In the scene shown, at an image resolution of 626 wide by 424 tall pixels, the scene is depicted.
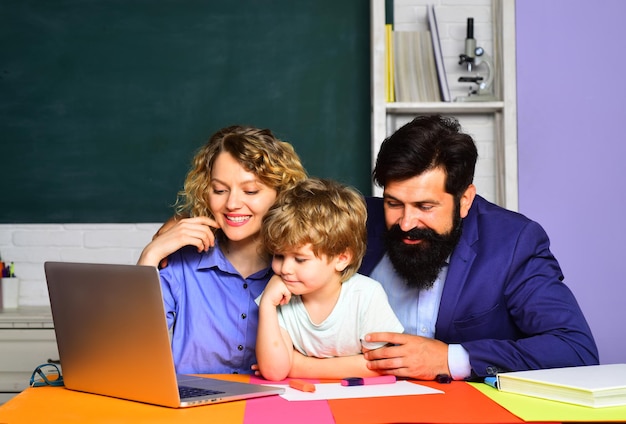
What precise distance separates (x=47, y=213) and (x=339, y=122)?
1400 mm

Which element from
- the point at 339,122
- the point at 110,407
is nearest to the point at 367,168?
the point at 339,122

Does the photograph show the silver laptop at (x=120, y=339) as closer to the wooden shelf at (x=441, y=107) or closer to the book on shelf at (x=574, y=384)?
the book on shelf at (x=574, y=384)

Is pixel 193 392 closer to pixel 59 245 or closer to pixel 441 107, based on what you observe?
pixel 441 107

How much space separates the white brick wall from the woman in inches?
56.2

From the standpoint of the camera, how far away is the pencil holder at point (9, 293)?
3.54 metres

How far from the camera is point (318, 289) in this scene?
6.41 ft

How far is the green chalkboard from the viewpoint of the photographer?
362 centimetres

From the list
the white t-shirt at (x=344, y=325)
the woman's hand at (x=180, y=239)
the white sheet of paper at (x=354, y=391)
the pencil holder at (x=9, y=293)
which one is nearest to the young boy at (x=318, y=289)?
the white t-shirt at (x=344, y=325)

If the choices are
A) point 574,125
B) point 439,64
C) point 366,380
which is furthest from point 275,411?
point 574,125

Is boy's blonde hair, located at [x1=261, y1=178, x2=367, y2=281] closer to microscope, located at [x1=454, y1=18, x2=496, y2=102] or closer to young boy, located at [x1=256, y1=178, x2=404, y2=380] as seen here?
young boy, located at [x1=256, y1=178, x2=404, y2=380]

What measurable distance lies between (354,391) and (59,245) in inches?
92.5

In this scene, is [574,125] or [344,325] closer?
[344,325]

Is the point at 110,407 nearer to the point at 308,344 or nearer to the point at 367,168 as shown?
Result: the point at 308,344

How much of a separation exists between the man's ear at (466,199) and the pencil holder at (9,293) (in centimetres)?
221
